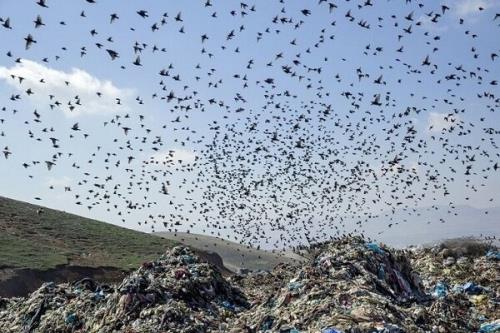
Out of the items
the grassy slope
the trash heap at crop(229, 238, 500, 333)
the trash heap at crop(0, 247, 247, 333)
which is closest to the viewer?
the trash heap at crop(229, 238, 500, 333)

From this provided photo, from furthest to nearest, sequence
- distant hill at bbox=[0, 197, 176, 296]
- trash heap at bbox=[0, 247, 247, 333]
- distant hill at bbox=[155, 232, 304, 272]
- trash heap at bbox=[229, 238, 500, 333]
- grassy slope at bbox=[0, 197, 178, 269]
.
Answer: distant hill at bbox=[155, 232, 304, 272]
grassy slope at bbox=[0, 197, 178, 269]
distant hill at bbox=[0, 197, 176, 296]
trash heap at bbox=[0, 247, 247, 333]
trash heap at bbox=[229, 238, 500, 333]

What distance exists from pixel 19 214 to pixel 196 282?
117 feet

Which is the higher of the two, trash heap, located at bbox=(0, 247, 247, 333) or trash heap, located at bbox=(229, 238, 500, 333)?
trash heap, located at bbox=(229, 238, 500, 333)

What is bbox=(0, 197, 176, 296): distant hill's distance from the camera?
28.7 meters

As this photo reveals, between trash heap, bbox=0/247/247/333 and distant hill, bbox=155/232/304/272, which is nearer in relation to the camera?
trash heap, bbox=0/247/247/333

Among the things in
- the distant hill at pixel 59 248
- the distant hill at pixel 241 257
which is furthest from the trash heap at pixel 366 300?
the distant hill at pixel 241 257

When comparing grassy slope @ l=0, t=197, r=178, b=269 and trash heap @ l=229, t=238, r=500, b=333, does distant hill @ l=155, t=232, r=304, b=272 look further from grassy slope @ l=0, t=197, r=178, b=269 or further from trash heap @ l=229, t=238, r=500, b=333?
trash heap @ l=229, t=238, r=500, b=333

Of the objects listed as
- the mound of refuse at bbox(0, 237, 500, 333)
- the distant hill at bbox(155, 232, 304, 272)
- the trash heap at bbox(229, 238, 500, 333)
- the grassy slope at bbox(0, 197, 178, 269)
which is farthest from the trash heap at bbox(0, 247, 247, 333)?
the distant hill at bbox(155, 232, 304, 272)

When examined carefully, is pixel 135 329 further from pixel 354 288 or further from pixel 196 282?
pixel 354 288

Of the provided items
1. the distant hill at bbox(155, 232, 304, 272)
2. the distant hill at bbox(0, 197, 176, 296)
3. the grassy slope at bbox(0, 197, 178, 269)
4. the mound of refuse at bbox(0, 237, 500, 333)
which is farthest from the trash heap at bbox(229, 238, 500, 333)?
the distant hill at bbox(155, 232, 304, 272)

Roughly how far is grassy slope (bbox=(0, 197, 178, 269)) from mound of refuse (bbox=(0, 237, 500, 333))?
1686cm

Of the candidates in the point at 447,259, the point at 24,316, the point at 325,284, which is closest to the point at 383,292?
the point at 325,284

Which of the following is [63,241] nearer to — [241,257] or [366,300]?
[241,257]

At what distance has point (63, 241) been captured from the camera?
3975 centimetres
